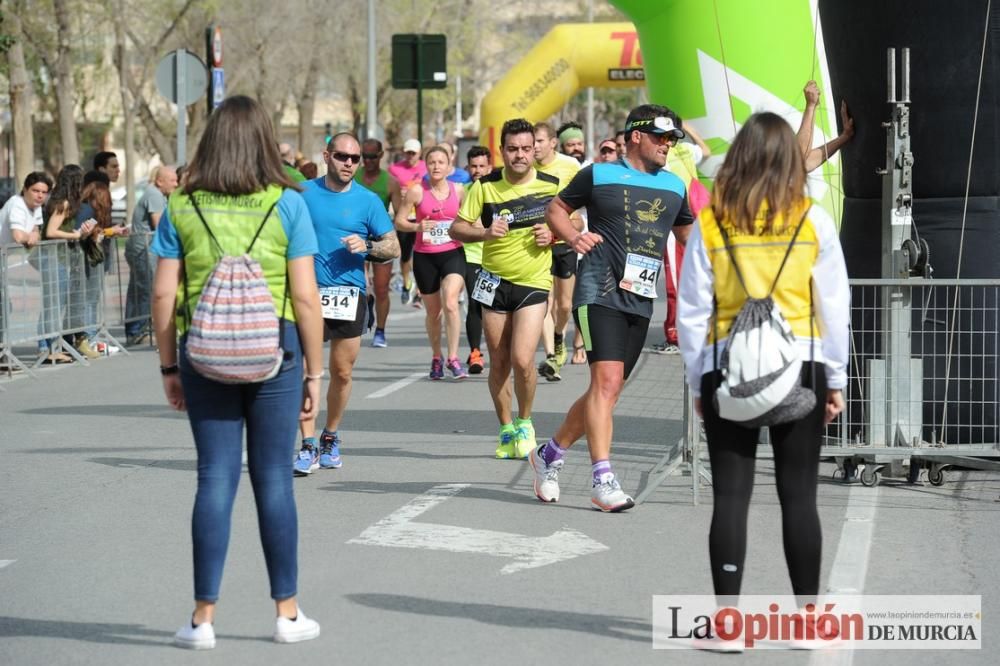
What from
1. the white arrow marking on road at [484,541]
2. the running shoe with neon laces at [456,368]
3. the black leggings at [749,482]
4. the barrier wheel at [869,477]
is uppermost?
the black leggings at [749,482]

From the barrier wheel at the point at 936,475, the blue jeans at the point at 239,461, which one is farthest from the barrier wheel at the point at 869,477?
the blue jeans at the point at 239,461

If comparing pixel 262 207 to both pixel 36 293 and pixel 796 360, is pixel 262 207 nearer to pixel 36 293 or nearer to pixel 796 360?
pixel 796 360

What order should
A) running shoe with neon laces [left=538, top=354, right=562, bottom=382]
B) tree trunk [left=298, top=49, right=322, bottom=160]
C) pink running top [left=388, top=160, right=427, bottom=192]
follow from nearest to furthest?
running shoe with neon laces [left=538, top=354, right=562, bottom=382] → pink running top [left=388, top=160, right=427, bottom=192] → tree trunk [left=298, top=49, right=322, bottom=160]

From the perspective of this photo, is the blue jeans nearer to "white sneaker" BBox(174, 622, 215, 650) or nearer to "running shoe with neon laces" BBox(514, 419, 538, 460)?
"white sneaker" BBox(174, 622, 215, 650)

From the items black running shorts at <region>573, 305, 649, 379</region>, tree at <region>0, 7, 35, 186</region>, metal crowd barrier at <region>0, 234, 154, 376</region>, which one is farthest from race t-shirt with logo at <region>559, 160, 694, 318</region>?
tree at <region>0, 7, 35, 186</region>

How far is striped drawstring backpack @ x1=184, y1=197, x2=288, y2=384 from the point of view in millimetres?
5359

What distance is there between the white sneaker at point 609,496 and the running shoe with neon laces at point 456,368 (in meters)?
6.04

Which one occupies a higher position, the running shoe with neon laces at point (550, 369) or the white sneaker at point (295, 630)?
the running shoe with neon laces at point (550, 369)

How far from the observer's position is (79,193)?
15438mm

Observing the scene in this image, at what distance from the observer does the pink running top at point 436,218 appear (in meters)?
14.4

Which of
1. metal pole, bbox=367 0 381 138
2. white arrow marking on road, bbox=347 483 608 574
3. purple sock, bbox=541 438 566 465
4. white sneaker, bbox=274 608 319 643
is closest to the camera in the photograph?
white sneaker, bbox=274 608 319 643

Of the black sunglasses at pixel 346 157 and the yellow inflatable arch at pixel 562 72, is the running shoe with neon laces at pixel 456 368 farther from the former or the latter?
the yellow inflatable arch at pixel 562 72

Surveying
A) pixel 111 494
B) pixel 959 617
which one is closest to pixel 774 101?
pixel 111 494

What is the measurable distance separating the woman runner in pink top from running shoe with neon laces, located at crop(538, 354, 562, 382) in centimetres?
67
